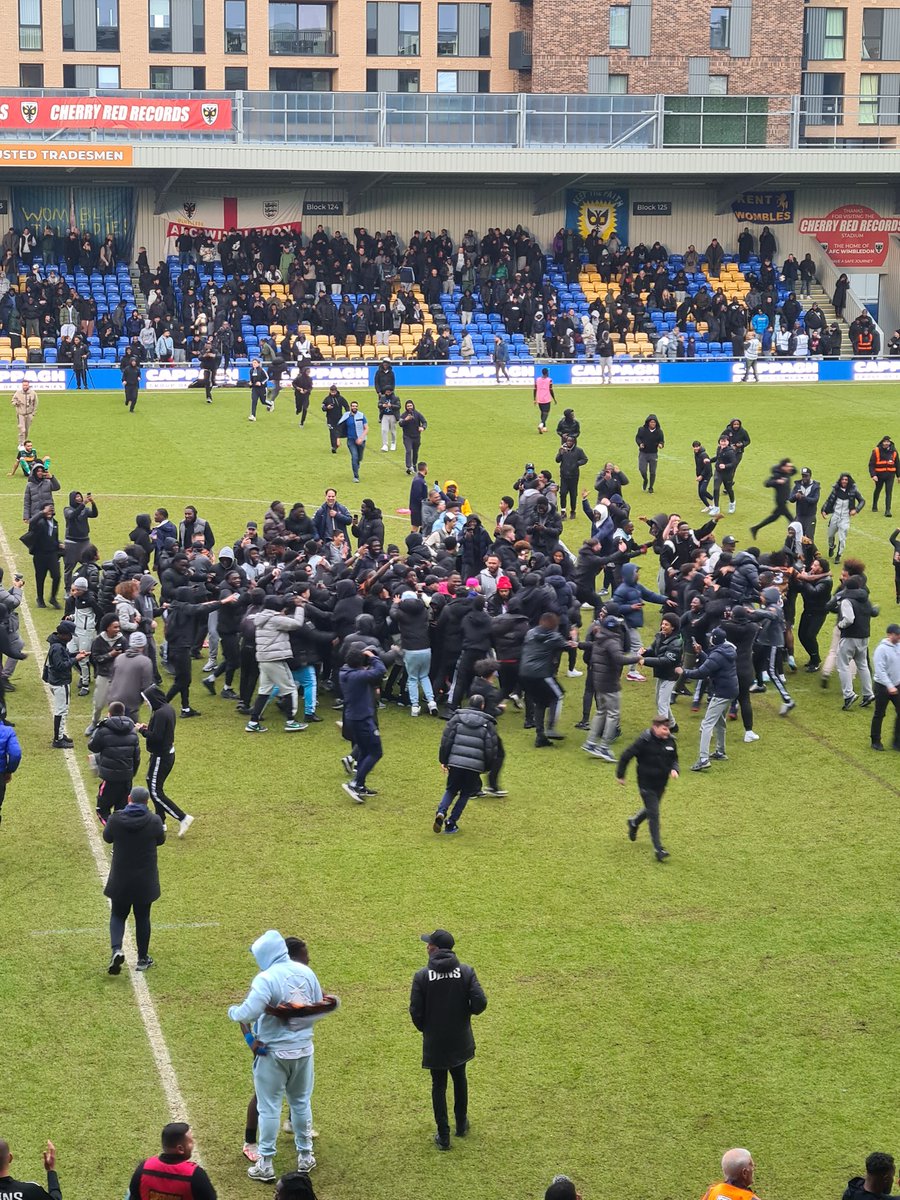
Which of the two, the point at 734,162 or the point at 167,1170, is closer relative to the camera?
the point at 167,1170

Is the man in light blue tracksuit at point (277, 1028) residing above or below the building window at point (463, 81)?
below

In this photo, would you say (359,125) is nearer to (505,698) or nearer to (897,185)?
(897,185)

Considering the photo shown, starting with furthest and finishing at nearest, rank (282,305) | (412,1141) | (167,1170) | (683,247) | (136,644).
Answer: (683,247)
(282,305)
(136,644)
(412,1141)
(167,1170)

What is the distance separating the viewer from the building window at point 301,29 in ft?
189

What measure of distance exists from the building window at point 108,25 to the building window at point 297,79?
5463 millimetres

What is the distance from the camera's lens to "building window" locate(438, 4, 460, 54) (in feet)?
193

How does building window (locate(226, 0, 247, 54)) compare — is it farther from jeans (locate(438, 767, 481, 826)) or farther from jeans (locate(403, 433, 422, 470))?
jeans (locate(438, 767, 481, 826))

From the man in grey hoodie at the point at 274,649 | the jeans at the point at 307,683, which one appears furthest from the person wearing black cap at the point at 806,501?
the man in grey hoodie at the point at 274,649

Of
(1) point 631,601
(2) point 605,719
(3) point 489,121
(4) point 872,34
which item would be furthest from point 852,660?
(4) point 872,34

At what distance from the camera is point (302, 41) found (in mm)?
57938

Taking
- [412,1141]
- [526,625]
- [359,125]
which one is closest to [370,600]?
[526,625]

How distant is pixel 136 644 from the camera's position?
16547 mm

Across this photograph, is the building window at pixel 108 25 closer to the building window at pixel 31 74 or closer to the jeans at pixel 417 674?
the building window at pixel 31 74

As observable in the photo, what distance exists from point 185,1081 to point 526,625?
28.1 feet
